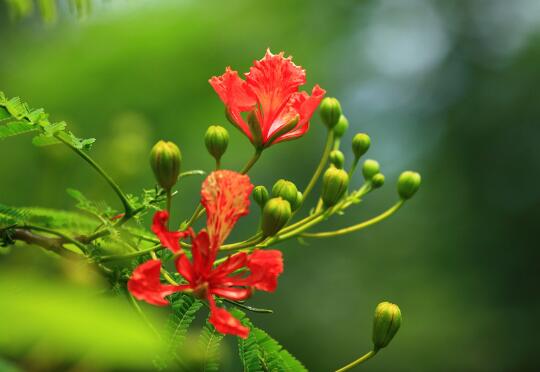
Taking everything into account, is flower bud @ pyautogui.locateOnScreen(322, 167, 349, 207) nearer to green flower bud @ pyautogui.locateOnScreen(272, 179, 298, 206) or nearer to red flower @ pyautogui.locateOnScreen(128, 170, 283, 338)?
green flower bud @ pyautogui.locateOnScreen(272, 179, 298, 206)

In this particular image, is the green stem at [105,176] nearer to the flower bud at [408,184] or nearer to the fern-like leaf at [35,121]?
the fern-like leaf at [35,121]

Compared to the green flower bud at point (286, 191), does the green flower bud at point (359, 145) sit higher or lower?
higher

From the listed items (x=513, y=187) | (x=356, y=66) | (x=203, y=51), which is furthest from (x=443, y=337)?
(x=203, y=51)

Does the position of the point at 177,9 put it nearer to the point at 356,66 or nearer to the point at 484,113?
the point at 356,66

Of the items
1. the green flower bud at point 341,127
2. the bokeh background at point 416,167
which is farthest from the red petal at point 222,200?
the bokeh background at point 416,167

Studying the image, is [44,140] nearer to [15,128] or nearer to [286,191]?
[15,128]

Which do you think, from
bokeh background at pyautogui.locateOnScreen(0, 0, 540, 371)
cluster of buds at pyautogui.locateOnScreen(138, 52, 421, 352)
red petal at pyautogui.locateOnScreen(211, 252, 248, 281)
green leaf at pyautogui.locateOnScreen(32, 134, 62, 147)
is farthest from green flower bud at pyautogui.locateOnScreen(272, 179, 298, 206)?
bokeh background at pyautogui.locateOnScreen(0, 0, 540, 371)
